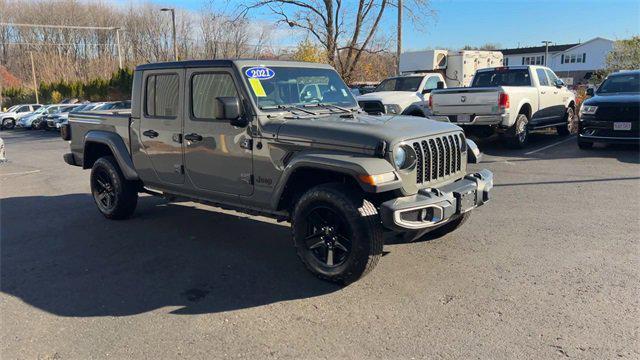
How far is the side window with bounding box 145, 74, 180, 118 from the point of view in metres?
5.51

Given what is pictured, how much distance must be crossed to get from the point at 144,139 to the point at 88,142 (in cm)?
133

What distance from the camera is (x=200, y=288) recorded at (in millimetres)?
4371

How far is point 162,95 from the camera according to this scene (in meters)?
5.69

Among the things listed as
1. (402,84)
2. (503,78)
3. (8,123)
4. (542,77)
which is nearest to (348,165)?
(503,78)

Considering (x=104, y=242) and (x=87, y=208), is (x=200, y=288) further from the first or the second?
(x=87, y=208)

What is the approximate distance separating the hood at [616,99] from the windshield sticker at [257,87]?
889cm

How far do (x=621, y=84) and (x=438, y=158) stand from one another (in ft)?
32.5

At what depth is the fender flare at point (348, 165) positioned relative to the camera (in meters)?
3.87

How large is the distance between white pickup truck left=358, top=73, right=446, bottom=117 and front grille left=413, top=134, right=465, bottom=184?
7.09 m

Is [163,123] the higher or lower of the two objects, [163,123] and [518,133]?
the higher

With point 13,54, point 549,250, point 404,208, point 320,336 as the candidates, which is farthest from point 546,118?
point 13,54

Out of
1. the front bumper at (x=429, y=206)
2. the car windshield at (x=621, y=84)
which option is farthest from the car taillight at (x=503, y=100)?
the front bumper at (x=429, y=206)

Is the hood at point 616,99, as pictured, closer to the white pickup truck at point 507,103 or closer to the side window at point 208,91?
the white pickup truck at point 507,103

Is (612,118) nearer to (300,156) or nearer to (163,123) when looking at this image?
(300,156)
